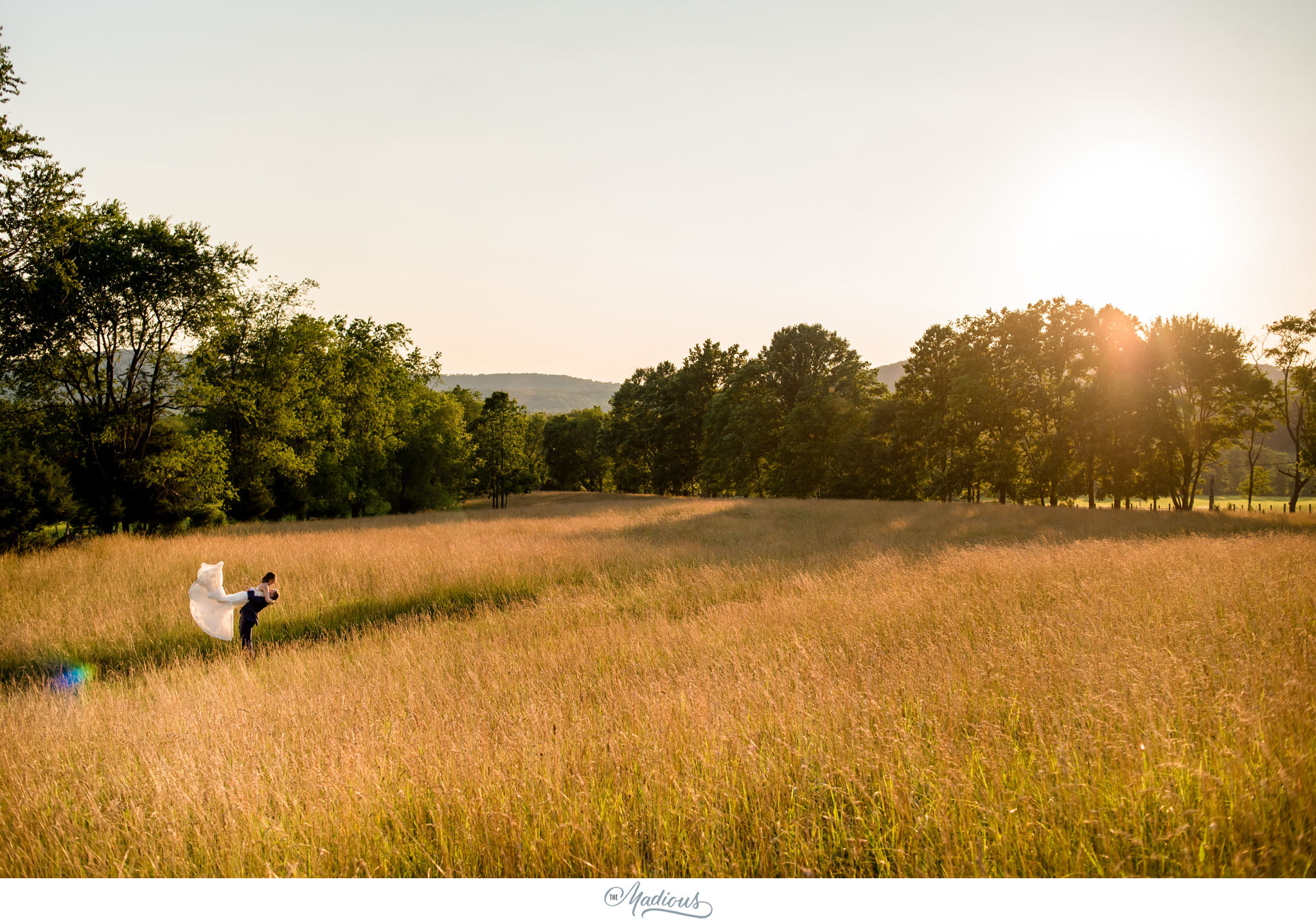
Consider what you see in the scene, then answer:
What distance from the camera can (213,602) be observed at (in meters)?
6.53

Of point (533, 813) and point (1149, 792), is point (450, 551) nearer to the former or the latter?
point (533, 813)

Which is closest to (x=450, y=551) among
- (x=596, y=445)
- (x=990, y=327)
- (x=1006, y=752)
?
(x=1006, y=752)

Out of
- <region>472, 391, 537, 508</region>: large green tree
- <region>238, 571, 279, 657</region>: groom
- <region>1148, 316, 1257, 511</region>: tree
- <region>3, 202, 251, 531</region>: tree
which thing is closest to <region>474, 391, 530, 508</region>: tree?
<region>472, 391, 537, 508</region>: large green tree

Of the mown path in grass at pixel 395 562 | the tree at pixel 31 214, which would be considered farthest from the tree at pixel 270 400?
the tree at pixel 31 214

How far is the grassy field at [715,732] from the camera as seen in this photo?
96.7 inches

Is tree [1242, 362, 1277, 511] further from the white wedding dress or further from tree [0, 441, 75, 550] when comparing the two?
tree [0, 441, 75, 550]

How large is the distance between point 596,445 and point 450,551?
49987 millimetres

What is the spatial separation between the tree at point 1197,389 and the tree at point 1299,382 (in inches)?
108

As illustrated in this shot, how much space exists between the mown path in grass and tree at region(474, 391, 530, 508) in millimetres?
24883

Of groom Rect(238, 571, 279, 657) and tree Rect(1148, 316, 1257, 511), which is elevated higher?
tree Rect(1148, 316, 1257, 511)

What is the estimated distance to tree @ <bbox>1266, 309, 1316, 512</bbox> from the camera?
29.7 metres

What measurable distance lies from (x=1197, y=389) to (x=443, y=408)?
48495mm

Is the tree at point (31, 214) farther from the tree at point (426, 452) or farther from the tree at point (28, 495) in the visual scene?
the tree at point (426, 452)

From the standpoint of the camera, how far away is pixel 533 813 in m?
2.67
